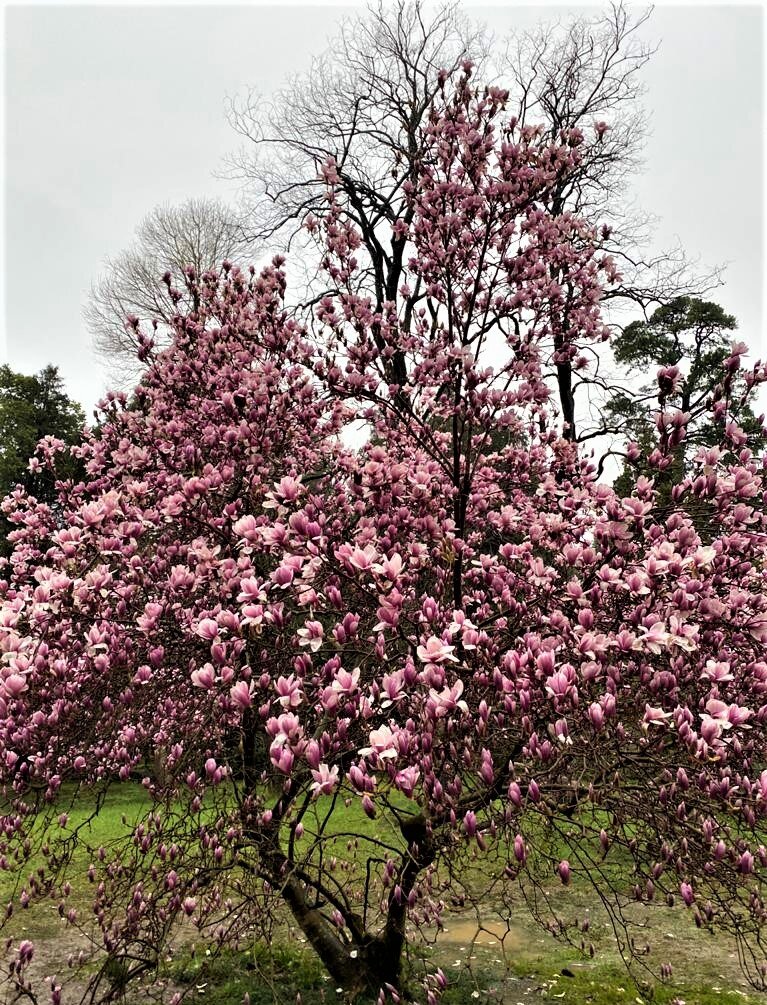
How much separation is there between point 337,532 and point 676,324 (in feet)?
Result: 58.5

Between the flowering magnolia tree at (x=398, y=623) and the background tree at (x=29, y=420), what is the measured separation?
58.3 ft

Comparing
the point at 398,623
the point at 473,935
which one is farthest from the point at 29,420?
the point at 398,623

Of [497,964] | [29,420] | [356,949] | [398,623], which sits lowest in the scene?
[497,964]

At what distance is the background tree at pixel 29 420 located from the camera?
21.2 metres

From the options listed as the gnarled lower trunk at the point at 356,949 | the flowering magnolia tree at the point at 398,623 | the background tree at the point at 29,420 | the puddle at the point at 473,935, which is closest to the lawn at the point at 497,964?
the puddle at the point at 473,935

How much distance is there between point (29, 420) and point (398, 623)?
80.3 feet

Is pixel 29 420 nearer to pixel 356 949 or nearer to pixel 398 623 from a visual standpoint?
pixel 356 949

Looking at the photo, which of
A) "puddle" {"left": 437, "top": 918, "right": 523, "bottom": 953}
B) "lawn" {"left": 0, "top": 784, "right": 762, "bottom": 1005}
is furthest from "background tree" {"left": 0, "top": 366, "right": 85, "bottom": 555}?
"puddle" {"left": 437, "top": 918, "right": 523, "bottom": 953}

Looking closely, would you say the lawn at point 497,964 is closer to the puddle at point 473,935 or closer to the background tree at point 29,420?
the puddle at point 473,935

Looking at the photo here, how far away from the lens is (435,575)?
4.49m

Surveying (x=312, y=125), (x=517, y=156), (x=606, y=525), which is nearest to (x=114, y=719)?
(x=606, y=525)

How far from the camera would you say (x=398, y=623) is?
2883 millimetres

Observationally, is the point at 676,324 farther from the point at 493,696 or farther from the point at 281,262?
the point at 493,696

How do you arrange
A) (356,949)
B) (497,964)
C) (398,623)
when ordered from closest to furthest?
(398,623)
(356,949)
(497,964)
